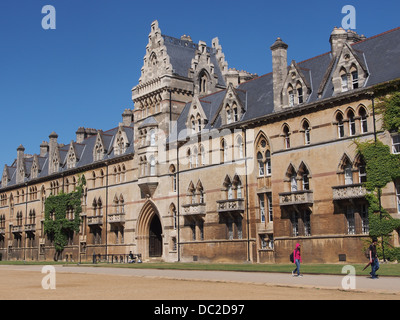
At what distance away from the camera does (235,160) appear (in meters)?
45.0

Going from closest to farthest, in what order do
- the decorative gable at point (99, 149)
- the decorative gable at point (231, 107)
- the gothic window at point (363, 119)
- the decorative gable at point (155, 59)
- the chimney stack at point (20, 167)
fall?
the gothic window at point (363, 119), the decorative gable at point (231, 107), the decorative gable at point (155, 59), the decorative gable at point (99, 149), the chimney stack at point (20, 167)

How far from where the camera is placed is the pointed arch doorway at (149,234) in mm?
55938

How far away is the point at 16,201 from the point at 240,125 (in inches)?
2025

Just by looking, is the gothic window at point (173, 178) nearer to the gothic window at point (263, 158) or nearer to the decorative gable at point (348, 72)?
the gothic window at point (263, 158)

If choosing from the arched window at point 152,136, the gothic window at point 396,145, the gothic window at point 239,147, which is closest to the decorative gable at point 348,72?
the gothic window at point 396,145

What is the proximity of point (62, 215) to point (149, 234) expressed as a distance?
696 inches

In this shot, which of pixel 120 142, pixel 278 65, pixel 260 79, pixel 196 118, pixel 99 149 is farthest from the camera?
pixel 99 149

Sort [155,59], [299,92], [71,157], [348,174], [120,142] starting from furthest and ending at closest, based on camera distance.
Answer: [71,157], [120,142], [155,59], [299,92], [348,174]

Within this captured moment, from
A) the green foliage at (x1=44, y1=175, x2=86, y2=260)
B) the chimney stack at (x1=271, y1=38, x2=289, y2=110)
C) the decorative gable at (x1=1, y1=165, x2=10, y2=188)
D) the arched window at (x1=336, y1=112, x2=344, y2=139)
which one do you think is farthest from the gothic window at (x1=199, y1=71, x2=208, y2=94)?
the decorative gable at (x1=1, y1=165, x2=10, y2=188)

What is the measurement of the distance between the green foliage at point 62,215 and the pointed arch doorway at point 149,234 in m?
13.4

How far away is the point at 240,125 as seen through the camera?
147 ft

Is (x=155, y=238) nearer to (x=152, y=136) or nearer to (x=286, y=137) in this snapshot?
(x=152, y=136)
